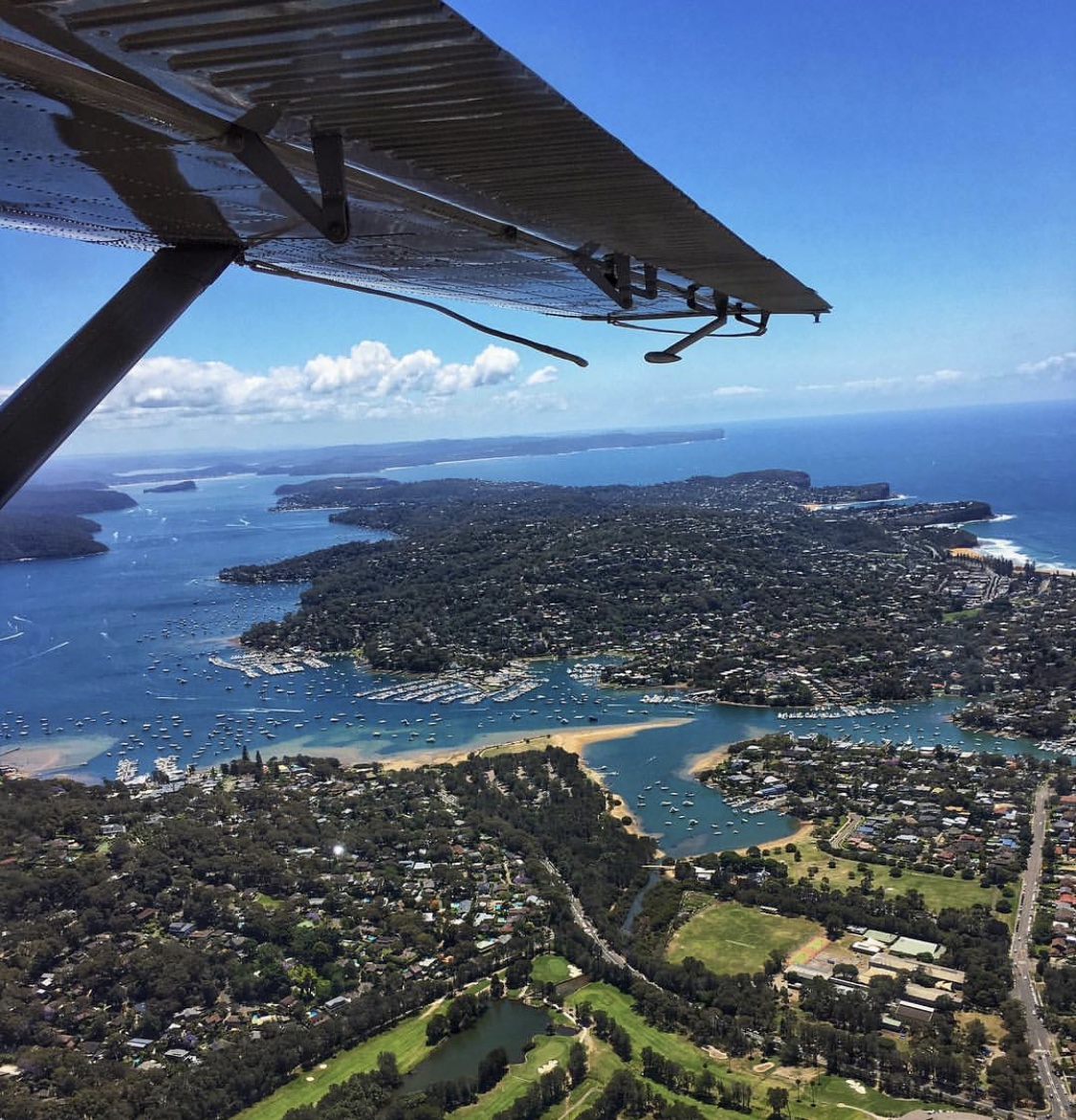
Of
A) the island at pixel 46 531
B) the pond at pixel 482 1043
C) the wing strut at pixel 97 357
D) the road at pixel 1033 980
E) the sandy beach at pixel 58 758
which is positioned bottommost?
the pond at pixel 482 1043

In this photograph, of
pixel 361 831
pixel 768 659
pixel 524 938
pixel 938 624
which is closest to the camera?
pixel 524 938

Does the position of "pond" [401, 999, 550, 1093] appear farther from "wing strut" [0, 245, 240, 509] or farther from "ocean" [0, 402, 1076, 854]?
"wing strut" [0, 245, 240, 509]

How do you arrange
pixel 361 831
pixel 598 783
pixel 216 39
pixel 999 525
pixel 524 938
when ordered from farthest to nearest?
pixel 999 525 < pixel 598 783 < pixel 361 831 < pixel 524 938 < pixel 216 39

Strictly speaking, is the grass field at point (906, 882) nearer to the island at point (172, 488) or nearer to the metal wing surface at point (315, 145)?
the metal wing surface at point (315, 145)

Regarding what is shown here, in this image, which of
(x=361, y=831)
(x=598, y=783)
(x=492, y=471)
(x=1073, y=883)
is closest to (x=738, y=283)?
(x=1073, y=883)

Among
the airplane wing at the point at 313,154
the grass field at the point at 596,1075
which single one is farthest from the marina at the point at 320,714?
the airplane wing at the point at 313,154

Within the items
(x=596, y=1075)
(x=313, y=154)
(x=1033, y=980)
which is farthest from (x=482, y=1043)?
(x=313, y=154)

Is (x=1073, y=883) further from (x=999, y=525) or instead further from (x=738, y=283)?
(x=999, y=525)
